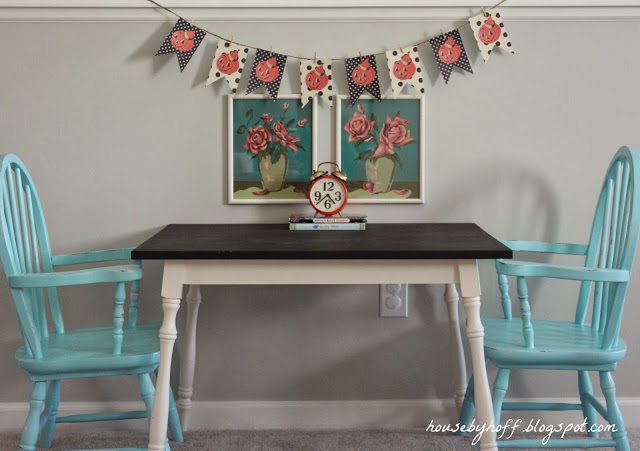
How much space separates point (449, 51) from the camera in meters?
2.20

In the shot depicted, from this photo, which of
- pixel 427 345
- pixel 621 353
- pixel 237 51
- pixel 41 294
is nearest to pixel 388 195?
pixel 427 345

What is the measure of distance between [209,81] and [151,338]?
0.81m

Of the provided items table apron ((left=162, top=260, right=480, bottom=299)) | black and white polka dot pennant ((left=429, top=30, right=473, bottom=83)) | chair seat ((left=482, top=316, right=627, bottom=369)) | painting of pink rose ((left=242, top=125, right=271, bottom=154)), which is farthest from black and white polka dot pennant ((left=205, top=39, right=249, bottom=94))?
chair seat ((left=482, top=316, right=627, bottom=369))

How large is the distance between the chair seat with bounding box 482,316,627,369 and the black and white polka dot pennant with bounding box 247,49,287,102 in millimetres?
992

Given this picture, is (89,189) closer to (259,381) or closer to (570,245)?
(259,381)

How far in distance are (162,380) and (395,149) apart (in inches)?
40.4

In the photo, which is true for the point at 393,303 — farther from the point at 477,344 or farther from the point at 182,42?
the point at 182,42

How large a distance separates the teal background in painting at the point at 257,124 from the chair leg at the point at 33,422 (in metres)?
0.85

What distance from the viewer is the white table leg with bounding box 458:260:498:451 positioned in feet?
5.59

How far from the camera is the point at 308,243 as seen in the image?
182 centimetres

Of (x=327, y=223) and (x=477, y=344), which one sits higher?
(x=327, y=223)

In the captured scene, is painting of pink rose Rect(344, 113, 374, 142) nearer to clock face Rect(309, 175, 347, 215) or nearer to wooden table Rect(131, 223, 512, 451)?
clock face Rect(309, 175, 347, 215)

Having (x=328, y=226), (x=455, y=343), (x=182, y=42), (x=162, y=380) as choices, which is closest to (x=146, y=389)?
(x=162, y=380)

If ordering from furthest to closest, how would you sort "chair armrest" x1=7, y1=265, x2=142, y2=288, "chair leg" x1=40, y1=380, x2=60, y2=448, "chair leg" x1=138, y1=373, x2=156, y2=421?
"chair leg" x1=40, y1=380, x2=60, y2=448
"chair leg" x1=138, y1=373, x2=156, y2=421
"chair armrest" x1=7, y1=265, x2=142, y2=288
